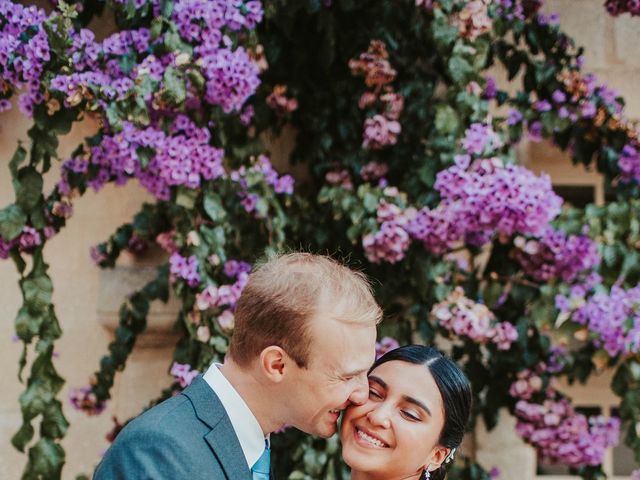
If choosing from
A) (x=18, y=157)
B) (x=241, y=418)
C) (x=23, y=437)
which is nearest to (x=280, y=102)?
(x=18, y=157)

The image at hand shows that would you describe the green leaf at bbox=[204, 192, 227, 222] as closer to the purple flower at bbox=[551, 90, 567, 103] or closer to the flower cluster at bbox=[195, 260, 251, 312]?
the flower cluster at bbox=[195, 260, 251, 312]

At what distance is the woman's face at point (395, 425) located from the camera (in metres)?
2.05

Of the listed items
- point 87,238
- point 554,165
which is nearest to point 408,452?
point 87,238

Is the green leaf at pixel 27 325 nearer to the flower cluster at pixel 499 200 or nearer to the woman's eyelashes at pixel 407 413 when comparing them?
the woman's eyelashes at pixel 407 413

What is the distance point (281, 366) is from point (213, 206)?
3.34 feet

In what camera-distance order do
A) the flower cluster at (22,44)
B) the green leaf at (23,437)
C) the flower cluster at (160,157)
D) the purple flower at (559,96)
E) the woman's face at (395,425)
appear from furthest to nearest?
the purple flower at (559,96)
the green leaf at (23,437)
the flower cluster at (160,157)
the flower cluster at (22,44)
the woman's face at (395,425)

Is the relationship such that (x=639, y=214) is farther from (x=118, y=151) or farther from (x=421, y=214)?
(x=118, y=151)

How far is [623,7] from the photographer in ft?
10.5

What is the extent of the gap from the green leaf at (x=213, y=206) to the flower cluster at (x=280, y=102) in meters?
0.54

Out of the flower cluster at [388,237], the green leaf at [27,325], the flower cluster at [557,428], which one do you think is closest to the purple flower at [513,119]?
the flower cluster at [388,237]

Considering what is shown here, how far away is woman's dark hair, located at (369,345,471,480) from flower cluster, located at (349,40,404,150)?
3.51 feet

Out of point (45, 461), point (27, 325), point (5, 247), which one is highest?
point (5, 247)

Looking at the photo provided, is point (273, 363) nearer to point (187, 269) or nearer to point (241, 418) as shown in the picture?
point (241, 418)

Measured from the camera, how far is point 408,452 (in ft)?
6.83
